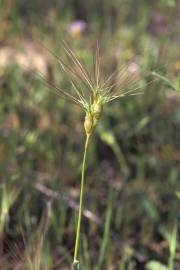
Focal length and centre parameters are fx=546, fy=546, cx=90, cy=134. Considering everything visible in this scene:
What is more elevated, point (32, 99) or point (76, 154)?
point (32, 99)

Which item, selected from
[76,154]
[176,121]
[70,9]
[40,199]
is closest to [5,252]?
[40,199]

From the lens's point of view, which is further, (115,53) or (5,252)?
(115,53)

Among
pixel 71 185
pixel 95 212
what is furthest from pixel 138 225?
pixel 71 185

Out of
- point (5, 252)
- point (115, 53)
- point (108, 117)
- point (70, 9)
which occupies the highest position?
point (70, 9)

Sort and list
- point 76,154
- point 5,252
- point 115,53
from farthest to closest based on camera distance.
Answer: point 115,53 < point 76,154 < point 5,252

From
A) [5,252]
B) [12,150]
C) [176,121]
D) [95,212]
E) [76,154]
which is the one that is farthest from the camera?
[176,121]

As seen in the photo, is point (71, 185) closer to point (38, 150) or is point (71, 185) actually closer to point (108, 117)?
point (38, 150)
